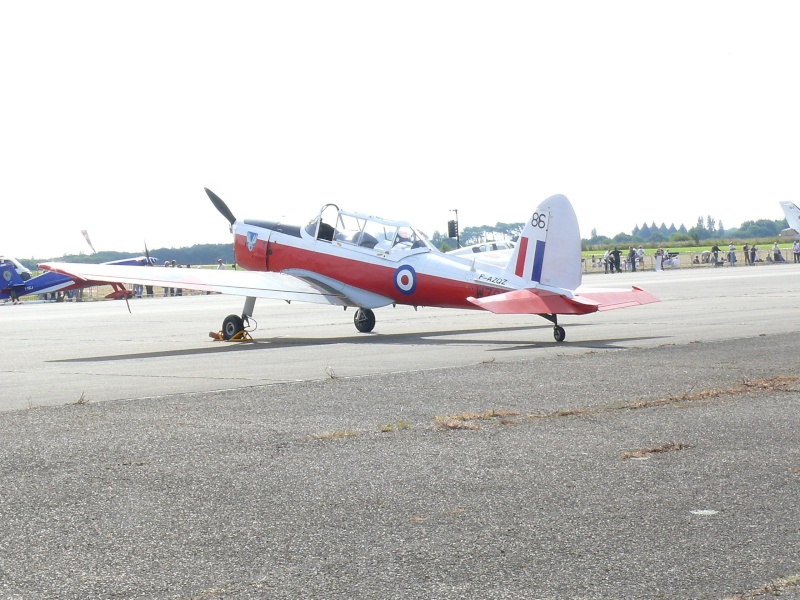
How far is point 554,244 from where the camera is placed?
16500 mm

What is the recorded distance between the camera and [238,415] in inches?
356

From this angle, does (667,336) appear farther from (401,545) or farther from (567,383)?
(401,545)

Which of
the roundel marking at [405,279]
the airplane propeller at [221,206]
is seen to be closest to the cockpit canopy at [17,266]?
the airplane propeller at [221,206]

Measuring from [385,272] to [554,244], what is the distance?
375 centimetres

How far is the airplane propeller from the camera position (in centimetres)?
2361

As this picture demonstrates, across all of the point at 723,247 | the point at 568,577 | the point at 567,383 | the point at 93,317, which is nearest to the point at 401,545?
the point at 568,577

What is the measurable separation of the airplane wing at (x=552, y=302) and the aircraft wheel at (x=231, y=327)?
5030 mm

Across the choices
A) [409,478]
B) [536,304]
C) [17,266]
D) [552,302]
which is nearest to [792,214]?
[17,266]

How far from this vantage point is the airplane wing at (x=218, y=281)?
60.8 feet

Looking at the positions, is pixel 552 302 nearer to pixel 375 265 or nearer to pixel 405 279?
pixel 405 279

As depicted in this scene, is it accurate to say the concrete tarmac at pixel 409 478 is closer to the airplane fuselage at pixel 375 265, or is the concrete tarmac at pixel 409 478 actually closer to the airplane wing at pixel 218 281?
the airplane fuselage at pixel 375 265

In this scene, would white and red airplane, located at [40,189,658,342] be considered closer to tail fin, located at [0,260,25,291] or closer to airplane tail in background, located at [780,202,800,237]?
tail fin, located at [0,260,25,291]

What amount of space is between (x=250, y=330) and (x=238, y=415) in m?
12.6

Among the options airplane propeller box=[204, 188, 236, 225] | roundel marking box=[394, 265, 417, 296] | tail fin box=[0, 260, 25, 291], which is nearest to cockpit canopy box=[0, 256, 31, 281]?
tail fin box=[0, 260, 25, 291]
